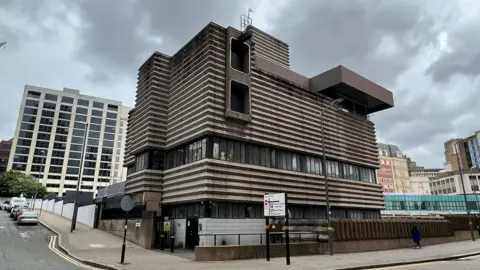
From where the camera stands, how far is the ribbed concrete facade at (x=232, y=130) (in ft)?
83.9

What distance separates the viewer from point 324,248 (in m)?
21.9

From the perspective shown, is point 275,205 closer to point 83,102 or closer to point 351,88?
point 351,88

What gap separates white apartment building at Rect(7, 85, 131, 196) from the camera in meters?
111

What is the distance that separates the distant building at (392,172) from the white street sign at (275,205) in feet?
411

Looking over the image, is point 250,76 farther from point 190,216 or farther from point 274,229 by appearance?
point 274,229

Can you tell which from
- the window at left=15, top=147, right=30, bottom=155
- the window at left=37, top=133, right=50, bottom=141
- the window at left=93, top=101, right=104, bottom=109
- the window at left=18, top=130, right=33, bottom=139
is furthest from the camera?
the window at left=93, top=101, right=104, bottom=109

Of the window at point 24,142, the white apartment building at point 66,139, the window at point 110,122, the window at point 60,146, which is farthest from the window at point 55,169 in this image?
the window at point 110,122

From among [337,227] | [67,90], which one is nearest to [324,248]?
[337,227]

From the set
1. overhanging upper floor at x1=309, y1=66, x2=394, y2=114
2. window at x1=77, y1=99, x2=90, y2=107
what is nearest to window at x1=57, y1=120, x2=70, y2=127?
window at x1=77, y1=99, x2=90, y2=107

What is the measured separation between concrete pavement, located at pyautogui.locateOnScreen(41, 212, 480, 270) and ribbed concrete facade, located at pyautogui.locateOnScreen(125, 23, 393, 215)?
5.34 metres

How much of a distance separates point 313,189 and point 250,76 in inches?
505

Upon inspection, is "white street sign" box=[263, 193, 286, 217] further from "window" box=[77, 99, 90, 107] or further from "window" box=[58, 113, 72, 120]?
"window" box=[77, 99, 90, 107]

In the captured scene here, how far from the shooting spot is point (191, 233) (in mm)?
26344

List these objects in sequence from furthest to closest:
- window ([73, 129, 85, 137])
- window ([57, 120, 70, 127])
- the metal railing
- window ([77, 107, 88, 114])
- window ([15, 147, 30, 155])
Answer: window ([77, 107, 88, 114])
window ([73, 129, 85, 137])
window ([57, 120, 70, 127])
window ([15, 147, 30, 155])
the metal railing
